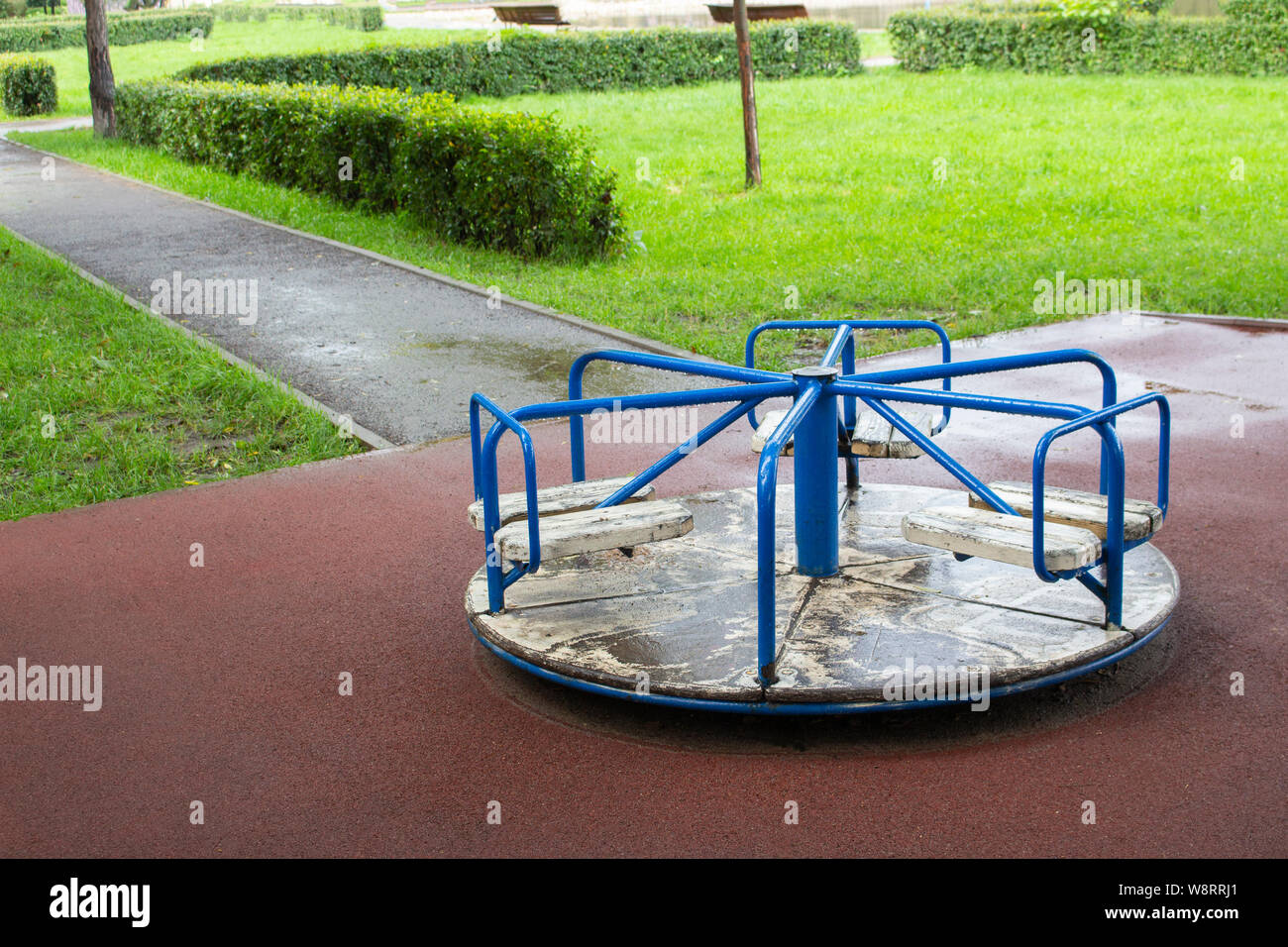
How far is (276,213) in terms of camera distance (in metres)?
14.3

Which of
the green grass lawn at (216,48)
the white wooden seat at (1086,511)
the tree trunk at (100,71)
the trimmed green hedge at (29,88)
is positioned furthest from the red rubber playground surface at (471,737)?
the trimmed green hedge at (29,88)

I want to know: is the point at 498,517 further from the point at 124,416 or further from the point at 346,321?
the point at 346,321

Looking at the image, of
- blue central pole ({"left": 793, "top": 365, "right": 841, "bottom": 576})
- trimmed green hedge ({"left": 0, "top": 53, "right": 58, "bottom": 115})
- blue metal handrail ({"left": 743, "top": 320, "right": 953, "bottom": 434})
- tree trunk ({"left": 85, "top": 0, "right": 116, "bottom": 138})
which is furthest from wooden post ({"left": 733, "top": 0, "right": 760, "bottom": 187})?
trimmed green hedge ({"left": 0, "top": 53, "right": 58, "bottom": 115})

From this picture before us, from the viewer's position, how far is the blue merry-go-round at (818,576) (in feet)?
12.8

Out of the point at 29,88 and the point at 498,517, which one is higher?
the point at 29,88

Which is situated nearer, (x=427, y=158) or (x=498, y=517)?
(x=498, y=517)

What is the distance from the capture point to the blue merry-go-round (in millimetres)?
3914

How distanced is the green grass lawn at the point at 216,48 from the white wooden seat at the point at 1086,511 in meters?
27.2

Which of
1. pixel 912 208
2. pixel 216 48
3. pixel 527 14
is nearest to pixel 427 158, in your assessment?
pixel 912 208

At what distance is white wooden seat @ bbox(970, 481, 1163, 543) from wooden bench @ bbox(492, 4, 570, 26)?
38096 mm

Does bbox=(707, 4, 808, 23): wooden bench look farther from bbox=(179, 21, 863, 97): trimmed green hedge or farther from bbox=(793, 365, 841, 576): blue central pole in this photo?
bbox=(793, 365, 841, 576): blue central pole

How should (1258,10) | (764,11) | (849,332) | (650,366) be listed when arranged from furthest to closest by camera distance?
(764,11)
(1258,10)
(849,332)
(650,366)

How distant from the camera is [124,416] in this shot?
24.9 ft

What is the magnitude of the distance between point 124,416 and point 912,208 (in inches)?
341
